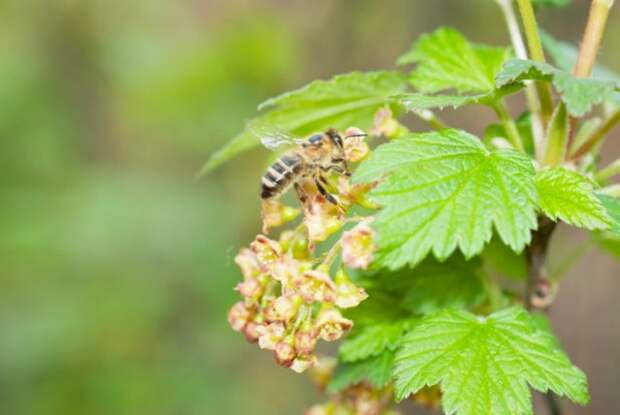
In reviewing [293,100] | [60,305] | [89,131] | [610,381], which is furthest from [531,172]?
[89,131]

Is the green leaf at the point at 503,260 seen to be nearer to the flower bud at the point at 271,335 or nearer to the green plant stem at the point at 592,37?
the green plant stem at the point at 592,37

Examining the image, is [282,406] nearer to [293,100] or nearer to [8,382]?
[8,382]

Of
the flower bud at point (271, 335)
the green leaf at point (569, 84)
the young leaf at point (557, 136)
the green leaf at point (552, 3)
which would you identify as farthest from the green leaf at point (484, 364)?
the green leaf at point (552, 3)

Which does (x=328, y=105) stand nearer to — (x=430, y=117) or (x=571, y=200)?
(x=430, y=117)

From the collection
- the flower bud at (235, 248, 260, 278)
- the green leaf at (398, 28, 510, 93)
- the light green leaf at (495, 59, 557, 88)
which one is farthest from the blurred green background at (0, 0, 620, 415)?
the light green leaf at (495, 59, 557, 88)

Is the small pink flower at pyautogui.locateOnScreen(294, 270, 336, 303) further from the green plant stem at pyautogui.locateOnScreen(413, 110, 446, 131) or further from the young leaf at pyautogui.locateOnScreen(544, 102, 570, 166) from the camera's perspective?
the young leaf at pyautogui.locateOnScreen(544, 102, 570, 166)
